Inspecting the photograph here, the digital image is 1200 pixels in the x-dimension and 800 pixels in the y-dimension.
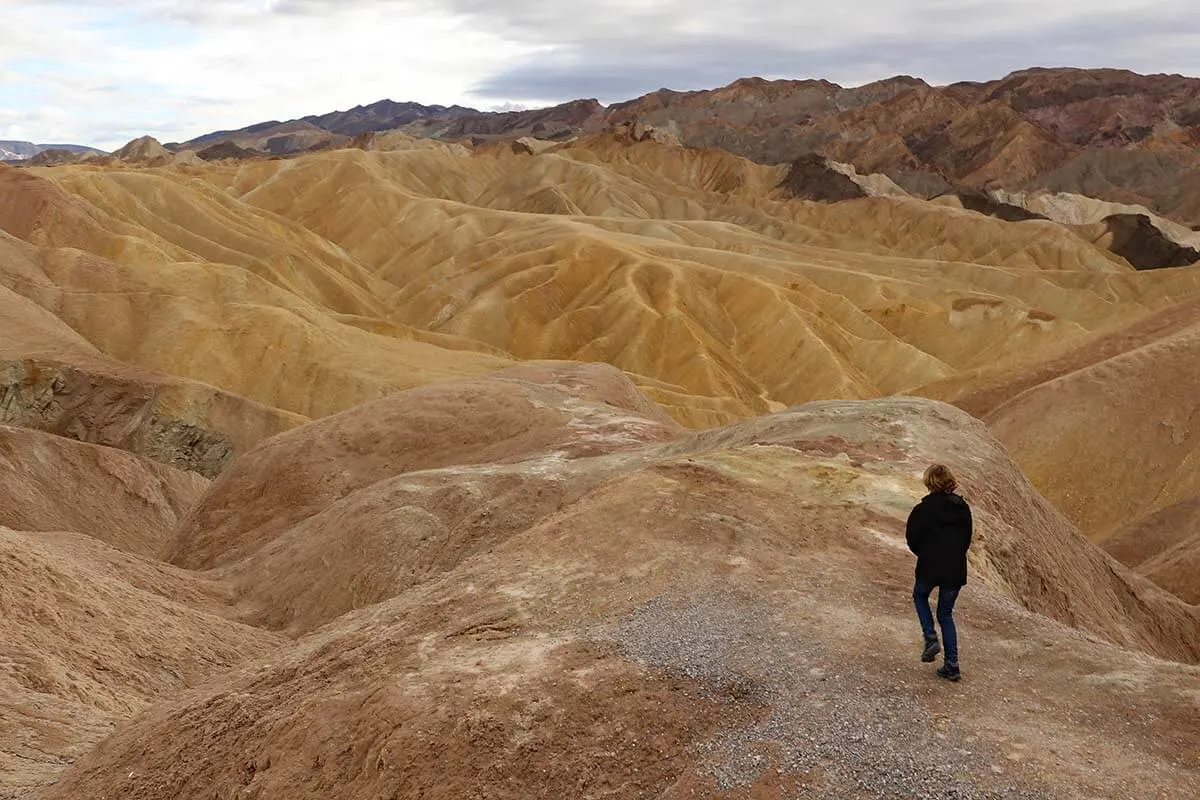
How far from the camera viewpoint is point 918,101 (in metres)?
166

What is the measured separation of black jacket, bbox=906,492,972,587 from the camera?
8570 millimetres

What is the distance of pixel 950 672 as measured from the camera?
870cm

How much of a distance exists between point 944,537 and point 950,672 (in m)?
1.21

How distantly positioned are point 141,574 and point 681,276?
58934 mm

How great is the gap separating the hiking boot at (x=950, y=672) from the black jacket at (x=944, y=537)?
74 cm

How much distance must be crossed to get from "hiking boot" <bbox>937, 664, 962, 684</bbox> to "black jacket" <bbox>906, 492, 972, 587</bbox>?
739mm

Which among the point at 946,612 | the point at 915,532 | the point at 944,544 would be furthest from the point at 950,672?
the point at 915,532

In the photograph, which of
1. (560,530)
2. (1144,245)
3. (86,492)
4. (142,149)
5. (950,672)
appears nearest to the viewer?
(950,672)

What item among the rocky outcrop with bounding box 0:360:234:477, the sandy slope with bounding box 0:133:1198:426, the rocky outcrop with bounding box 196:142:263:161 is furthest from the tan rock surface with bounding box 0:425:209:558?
the rocky outcrop with bounding box 196:142:263:161

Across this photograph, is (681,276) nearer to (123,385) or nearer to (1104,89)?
(123,385)

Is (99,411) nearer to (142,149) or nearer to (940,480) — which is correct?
(940,480)

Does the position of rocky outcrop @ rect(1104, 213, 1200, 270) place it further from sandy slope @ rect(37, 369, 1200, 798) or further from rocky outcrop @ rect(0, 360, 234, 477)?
sandy slope @ rect(37, 369, 1200, 798)

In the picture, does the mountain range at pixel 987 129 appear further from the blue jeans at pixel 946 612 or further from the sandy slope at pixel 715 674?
the blue jeans at pixel 946 612

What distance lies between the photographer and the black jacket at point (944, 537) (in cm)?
857
